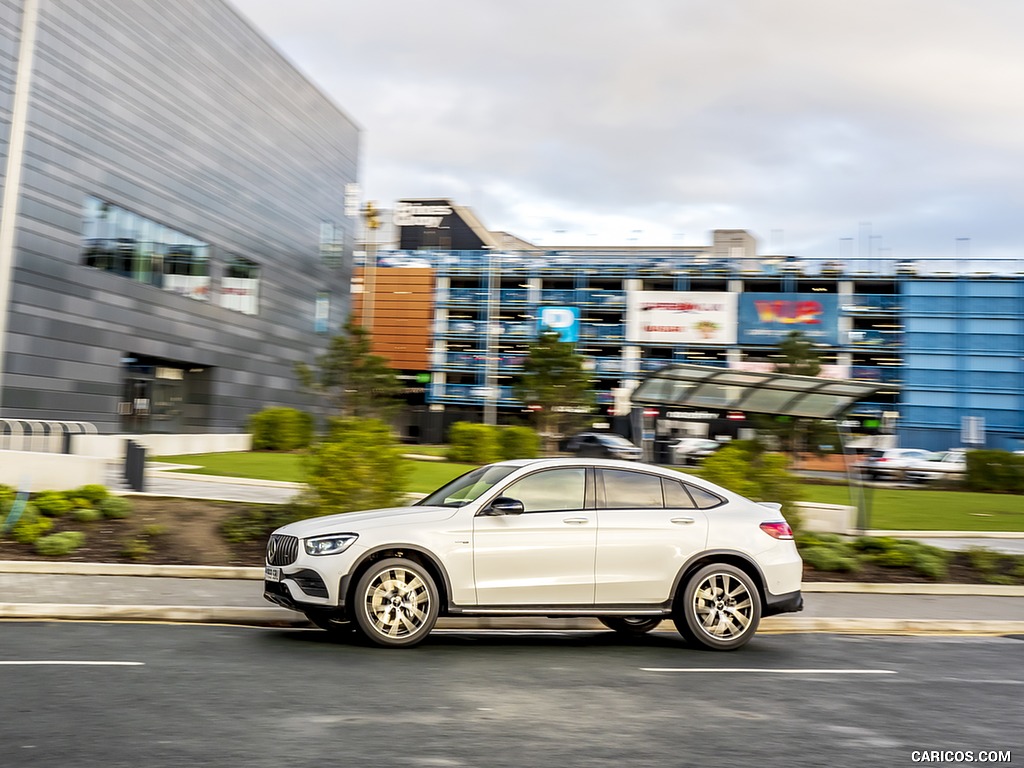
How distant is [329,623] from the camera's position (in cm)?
896

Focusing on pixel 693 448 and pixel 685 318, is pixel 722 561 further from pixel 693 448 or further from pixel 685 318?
pixel 685 318

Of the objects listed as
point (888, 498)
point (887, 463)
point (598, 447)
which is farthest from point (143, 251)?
point (887, 463)

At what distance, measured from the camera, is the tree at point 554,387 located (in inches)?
1623

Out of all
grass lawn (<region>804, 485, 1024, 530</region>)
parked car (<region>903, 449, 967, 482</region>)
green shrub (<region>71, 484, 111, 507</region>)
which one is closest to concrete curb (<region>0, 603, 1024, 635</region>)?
green shrub (<region>71, 484, 111, 507</region>)

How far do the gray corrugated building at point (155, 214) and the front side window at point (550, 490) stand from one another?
27964mm

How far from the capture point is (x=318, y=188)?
58688 mm

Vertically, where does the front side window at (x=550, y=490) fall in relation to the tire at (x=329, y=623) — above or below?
above

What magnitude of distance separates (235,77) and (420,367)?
40.6 metres

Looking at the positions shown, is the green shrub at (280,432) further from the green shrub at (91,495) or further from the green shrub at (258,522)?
the green shrub at (258,522)

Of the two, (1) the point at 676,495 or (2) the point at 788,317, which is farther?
(2) the point at 788,317

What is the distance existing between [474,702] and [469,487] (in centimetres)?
304

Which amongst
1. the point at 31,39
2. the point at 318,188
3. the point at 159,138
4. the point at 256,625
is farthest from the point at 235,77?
the point at 256,625

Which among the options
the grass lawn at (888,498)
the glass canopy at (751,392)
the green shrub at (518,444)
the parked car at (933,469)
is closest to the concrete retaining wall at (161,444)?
A: the grass lawn at (888,498)

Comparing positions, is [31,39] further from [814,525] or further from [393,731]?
[393,731]
